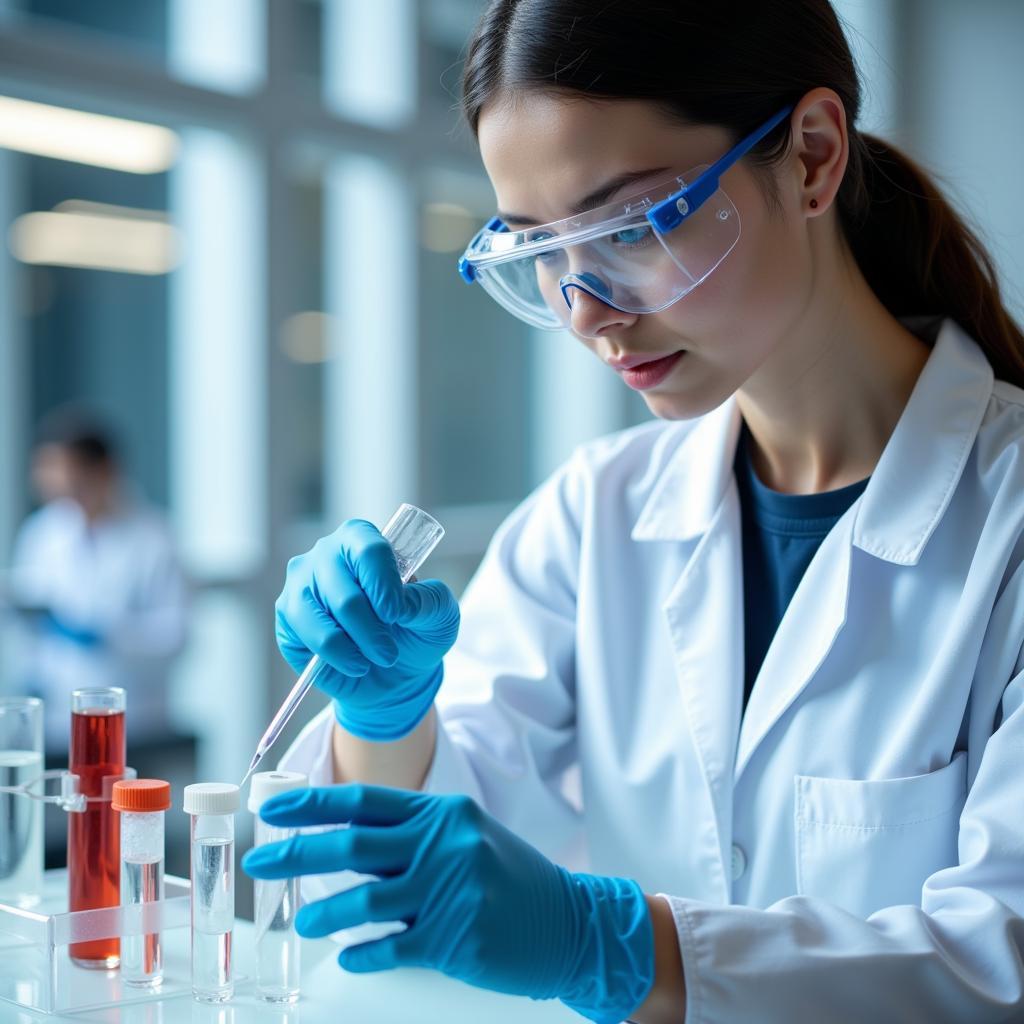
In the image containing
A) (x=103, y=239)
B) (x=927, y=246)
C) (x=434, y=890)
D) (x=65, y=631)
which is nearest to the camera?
(x=434, y=890)

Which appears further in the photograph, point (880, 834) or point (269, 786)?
point (880, 834)

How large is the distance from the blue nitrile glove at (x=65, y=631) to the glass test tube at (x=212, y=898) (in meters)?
2.98

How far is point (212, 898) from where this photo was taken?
101 centimetres

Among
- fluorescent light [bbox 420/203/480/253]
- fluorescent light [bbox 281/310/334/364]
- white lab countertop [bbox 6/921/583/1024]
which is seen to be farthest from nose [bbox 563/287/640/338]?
fluorescent light [bbox 420/203/480/253]

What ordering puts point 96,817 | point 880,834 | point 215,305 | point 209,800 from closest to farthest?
point 209,800 → point 96,817 → point 880,834 → point 215,305

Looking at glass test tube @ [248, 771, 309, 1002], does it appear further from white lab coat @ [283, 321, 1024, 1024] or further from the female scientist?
white lab coat @ [283, 321, 1024, 1024]

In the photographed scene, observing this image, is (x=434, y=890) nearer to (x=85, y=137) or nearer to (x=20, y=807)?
(x=20, y=807)

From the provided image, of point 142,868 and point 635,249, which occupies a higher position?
point 635,249

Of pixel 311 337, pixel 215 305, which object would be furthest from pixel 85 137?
pixel 311 337

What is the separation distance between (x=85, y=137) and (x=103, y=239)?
428mm

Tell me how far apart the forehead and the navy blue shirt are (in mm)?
A: 424

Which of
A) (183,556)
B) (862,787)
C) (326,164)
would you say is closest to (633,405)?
(326,164)

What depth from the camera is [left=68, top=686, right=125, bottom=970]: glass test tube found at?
1.07 meters

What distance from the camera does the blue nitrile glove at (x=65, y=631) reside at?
3811mm
